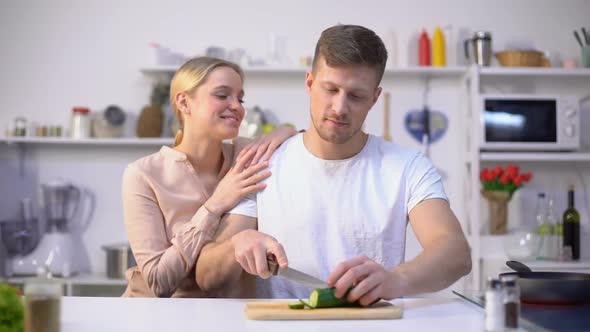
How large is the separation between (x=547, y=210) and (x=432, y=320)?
2.96m

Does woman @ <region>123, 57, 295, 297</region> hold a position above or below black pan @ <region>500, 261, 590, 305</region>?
above

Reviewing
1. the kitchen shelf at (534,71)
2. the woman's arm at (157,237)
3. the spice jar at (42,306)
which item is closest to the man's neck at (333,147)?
the woman's arm at (157,237)

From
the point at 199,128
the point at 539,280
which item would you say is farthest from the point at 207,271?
the point at 539,280

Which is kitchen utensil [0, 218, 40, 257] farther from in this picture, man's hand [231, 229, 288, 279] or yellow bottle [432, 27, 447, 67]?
man's hand [231, 229, 288, 279]

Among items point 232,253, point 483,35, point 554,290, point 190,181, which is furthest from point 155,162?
point 483,35

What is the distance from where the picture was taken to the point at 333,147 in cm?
203

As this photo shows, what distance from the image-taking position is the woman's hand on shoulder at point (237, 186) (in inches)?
79.4

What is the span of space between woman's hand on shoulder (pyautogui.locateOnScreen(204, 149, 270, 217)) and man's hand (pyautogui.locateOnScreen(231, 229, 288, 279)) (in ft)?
1.24

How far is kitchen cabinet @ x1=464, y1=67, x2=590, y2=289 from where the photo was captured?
3.92 meters

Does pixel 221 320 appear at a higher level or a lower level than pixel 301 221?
lower

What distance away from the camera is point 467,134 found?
4.21 meters

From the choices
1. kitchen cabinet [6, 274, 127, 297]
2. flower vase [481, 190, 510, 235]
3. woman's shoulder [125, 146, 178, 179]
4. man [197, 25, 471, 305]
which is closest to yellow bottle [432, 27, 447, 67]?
flower vase [481, 190, 510, 235]

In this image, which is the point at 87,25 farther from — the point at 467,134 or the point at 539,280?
the point at 539,280

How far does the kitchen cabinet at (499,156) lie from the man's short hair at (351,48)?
2.20m
